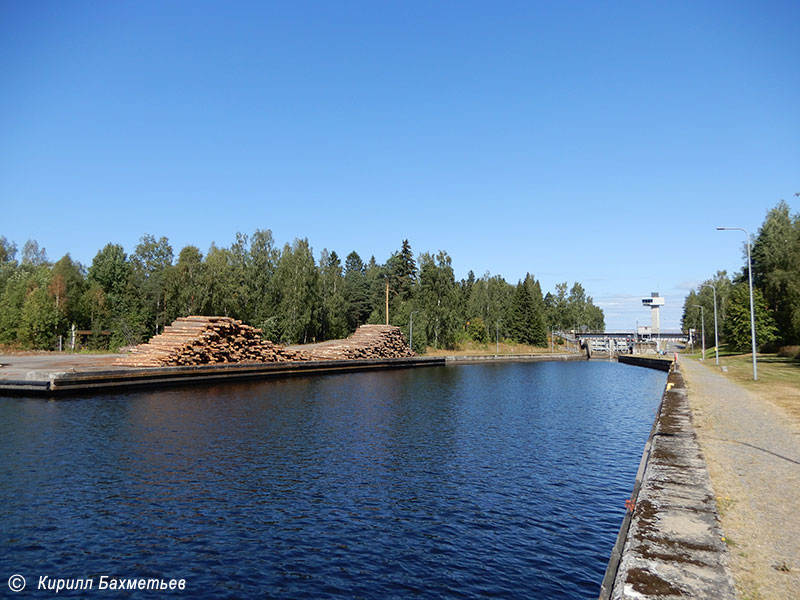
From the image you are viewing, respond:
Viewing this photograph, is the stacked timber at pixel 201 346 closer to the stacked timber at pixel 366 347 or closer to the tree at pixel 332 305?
the stacked timber at pixel 366 347

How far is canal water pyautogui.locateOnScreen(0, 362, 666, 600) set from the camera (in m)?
8.86

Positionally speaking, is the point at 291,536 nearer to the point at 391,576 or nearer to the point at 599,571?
the point at 391,576

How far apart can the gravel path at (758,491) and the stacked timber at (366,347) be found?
4654 centimetres

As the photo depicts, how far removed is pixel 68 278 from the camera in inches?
2987

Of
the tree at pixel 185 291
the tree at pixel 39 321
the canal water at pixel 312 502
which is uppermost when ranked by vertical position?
the tree at pixel 185 291

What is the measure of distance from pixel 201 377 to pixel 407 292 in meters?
77.4

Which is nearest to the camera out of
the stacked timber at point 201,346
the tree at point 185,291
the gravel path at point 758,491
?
the gravel path at point 758,491

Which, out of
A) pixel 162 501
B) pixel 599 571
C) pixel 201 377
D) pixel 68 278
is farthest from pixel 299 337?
pixel 599 571

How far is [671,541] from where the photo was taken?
25.4ft

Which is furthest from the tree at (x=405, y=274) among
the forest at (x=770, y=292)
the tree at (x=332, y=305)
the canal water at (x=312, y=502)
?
the canal water at (x=312, y=502)

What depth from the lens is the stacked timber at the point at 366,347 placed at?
62875mm

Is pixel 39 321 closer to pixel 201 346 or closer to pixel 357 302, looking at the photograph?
pixel 201 346

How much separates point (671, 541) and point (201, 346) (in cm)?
4043

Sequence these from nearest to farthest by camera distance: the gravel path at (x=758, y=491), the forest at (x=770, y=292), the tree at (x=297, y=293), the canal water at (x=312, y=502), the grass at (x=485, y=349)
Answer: the gravel path at (x=758, y=491) < the canal water at (x=312, y=502) < the forest at (x=770, y=292) < the tree at (x=297, y=293) < the grass at (x=485, y=349)
